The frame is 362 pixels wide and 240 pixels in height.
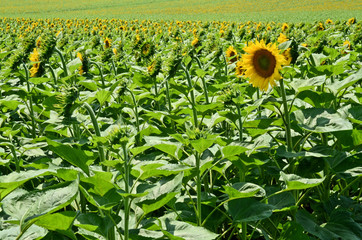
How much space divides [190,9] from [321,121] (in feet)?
118

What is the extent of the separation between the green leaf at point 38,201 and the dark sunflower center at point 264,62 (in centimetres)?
127

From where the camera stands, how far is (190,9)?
36.3 meters

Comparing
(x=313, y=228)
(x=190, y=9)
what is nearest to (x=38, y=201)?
(x=313, y=228)

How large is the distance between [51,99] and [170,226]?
129 centimetres

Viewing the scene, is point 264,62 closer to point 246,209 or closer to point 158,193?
point 246,209

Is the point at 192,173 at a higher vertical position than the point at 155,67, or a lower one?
lower

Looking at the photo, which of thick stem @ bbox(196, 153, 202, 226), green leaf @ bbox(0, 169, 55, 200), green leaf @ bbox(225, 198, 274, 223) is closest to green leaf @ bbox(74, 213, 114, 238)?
green leaf @ bbox(0, 169, 55, 200)

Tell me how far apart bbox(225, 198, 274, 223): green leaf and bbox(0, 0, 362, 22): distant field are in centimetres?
2534

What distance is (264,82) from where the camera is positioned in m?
2.18

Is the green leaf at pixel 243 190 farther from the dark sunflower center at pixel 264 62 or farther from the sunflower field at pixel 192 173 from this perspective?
the dark sunflower center at pixel 264 62

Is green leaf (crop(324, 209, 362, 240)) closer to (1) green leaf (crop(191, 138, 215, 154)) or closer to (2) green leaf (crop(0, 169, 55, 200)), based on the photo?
(1) green leaf (crop(191, 138, 215, 154))

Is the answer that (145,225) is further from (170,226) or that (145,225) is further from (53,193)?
(53,193)

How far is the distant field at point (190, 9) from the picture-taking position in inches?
1120

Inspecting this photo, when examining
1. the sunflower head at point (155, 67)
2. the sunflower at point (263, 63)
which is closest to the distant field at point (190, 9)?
the sunflower head at point (155, 67)
